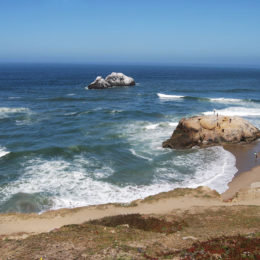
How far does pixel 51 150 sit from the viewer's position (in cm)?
3403

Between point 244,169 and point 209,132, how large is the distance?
A: 8000mm

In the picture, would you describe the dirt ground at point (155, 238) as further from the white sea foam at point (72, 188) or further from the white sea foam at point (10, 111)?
the white sea foam at point (10, 111)

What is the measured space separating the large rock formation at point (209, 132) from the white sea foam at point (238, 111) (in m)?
18.5

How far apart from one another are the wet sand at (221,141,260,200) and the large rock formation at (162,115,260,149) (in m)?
1.34

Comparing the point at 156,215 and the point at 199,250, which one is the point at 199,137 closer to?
the point at 156,215

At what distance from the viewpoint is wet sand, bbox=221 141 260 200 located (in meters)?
24.5

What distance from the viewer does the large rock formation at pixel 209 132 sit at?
35.3 m

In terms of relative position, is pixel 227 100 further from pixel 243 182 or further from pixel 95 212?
pixel 95 212

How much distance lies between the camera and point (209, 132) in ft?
118

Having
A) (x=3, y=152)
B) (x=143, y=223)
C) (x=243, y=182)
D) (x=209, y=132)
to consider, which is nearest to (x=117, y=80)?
(x=209, y=132)

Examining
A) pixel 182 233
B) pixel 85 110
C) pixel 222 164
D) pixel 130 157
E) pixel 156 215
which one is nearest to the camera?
pixel 182 233

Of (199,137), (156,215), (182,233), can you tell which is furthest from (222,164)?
(182,233)

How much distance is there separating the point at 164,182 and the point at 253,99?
55.7m

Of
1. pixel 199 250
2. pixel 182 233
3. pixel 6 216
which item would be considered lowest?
pixel 6 216
